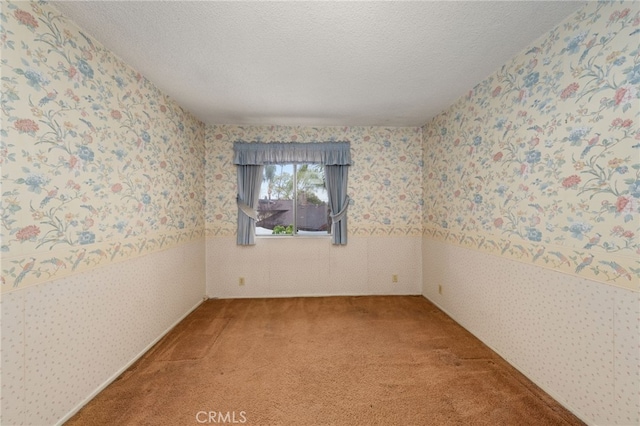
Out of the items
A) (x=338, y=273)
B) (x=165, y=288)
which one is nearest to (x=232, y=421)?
(x=165, y=288)

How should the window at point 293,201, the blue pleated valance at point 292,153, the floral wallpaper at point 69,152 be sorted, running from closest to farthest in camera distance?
the floral wallpaper at point 69,152, the blue pleated valance at point 292,153, the window at point 293,201

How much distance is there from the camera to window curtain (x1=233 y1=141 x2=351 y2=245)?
3354mm

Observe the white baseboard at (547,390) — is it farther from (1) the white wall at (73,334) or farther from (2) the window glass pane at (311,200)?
(1) the white wall at (73,334)

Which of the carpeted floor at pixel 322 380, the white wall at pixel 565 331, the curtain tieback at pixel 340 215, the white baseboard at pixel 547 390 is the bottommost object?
the carpeted floor at pixel 322 380

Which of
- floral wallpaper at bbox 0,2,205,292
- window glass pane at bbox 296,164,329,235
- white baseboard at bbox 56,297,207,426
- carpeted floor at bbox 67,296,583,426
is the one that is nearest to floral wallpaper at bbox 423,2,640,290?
carpeted floor at bbox 67,296,583,426

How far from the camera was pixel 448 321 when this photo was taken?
266cm

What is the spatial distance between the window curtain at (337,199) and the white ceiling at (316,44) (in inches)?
41.3

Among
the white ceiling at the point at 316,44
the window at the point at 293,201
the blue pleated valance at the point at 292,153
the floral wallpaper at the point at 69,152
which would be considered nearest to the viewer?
the floral wallpaper at the point at 69,152

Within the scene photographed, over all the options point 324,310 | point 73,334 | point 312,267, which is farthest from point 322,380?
point 312,267

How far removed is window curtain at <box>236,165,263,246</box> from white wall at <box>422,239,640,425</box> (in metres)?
2.72

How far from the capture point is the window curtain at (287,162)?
3.35m

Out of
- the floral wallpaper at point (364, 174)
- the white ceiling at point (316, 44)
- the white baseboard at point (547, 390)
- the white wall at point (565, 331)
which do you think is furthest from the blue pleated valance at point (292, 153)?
the white baseboard at point (547, 390)

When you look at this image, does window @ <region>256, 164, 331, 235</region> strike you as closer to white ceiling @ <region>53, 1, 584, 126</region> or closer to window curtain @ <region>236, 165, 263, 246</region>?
window curtain @ <region>236, 165, 263, 246</region>

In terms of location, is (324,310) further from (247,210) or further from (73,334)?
(73,334)
